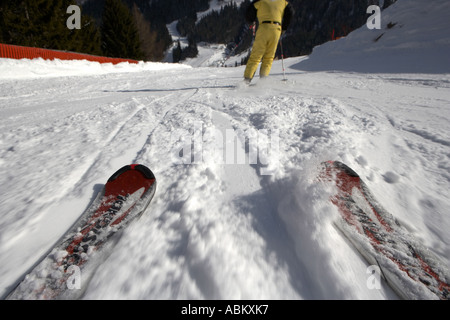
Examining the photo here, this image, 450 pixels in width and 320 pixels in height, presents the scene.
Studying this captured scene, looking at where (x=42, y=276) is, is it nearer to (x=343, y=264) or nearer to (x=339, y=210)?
(x=343, y=264)

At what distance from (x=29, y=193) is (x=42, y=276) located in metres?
0.75

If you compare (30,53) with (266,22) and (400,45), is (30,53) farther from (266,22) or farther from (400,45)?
(400,45)

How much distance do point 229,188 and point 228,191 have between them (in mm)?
34

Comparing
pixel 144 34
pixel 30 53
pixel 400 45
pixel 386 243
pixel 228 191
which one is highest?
pixel 144 34

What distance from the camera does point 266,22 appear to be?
3.63 metres

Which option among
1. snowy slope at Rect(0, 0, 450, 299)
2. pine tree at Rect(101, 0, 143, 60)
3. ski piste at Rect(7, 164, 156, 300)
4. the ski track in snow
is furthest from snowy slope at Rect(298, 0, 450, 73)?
pine tree at Rect(101, 0, 143, 60)

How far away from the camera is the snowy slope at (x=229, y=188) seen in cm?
85

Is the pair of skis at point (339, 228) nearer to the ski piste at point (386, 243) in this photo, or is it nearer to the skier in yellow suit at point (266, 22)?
the ski piste at point (386, 243)

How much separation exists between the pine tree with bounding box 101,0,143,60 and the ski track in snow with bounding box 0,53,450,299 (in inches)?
908

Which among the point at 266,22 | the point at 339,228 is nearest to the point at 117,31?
the point at 266,22

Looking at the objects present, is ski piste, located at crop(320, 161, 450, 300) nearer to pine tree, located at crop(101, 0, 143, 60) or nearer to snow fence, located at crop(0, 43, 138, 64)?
snow fence, located at crop(0, 43, 138, 64)

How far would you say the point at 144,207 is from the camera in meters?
1.16

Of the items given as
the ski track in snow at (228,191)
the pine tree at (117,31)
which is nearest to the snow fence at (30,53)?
the ski track in snow at (228,191)
